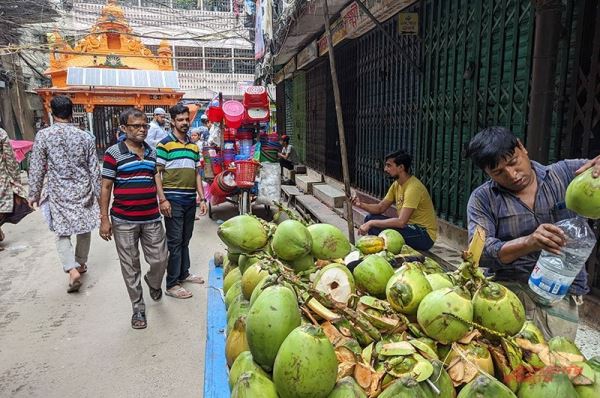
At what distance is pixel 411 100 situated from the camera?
5336 millimetres

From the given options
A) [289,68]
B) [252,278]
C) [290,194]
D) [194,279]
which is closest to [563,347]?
[252,278]

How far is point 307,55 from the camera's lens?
31.2 feet

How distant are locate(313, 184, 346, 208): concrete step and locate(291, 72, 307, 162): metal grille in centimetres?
304


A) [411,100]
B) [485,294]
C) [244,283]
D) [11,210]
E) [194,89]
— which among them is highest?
[194,89]

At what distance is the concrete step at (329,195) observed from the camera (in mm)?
7336

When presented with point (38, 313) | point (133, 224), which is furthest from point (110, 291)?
point (133, 224)

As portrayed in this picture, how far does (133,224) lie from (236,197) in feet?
14.1

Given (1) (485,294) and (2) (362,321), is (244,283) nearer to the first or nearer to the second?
(2) (362,321)

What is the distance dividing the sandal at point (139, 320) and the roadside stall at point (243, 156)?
10.4 feet

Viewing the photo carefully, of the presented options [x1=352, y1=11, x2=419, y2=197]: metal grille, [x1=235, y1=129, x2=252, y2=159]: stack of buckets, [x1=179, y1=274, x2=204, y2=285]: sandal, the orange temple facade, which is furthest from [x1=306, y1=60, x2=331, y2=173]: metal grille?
A: the orange temple facade

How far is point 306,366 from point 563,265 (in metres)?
1.19

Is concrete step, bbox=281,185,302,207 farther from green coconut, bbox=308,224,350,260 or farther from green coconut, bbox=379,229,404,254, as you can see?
green coconut, bbox=308,224,350,260

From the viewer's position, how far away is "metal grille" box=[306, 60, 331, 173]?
9.20 m

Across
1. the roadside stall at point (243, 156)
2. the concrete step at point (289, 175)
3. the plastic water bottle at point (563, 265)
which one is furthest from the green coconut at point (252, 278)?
the concrete step at point (289, 175)
